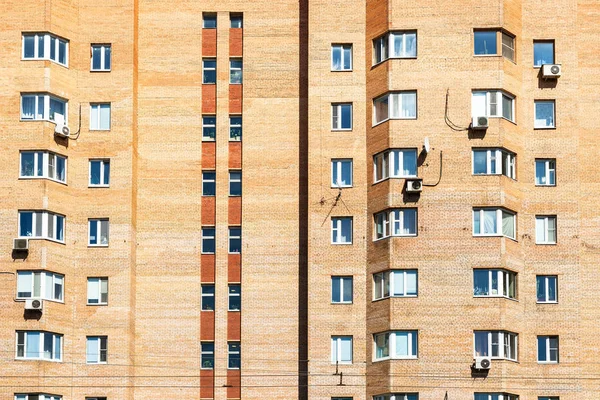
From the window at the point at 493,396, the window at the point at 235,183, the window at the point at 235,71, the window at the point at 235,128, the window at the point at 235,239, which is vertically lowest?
the window at the point at 493,396

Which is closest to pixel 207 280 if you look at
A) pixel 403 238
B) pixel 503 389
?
pixel 403 238

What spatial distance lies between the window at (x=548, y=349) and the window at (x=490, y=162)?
26.2 feet

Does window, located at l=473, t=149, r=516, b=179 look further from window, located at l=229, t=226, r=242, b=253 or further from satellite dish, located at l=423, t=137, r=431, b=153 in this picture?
window, located at l=229, t=226, r=242, b=253

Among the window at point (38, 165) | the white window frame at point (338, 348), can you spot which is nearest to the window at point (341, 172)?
the white window frame at point (338, 348)

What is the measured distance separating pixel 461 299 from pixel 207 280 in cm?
1280

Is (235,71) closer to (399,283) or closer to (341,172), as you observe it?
(341,172)

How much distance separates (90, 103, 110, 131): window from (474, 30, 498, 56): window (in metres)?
18.5

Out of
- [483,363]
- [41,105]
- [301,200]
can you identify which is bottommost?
[483,363]

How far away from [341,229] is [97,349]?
13.1 meters

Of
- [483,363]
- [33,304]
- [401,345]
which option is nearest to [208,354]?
[33,304]

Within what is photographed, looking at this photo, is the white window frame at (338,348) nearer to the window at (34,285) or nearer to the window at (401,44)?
the window at (34,285)

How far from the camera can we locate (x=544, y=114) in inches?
2965

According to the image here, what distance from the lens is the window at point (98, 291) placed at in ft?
242

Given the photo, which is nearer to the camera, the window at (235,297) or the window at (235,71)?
the window at (235,297)
